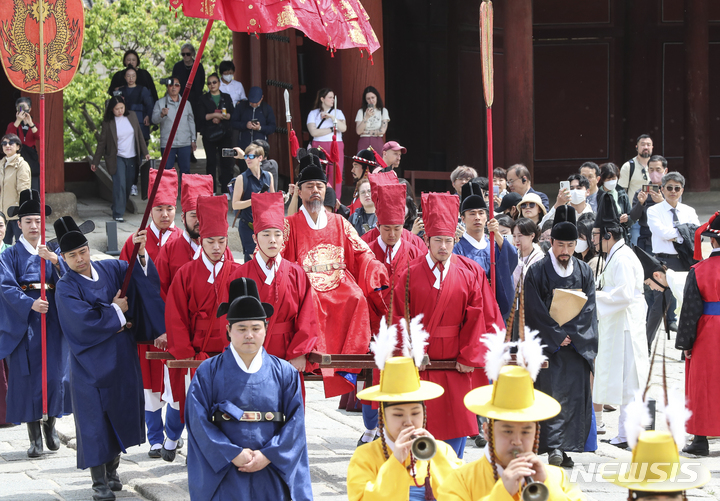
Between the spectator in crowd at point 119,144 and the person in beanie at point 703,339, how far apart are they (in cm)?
782

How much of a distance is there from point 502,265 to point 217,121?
6.82 m

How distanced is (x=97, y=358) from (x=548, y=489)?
3.29 m

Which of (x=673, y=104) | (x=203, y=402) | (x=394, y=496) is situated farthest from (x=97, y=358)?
(x=673, y=104)

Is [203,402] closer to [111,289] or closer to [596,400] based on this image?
[111,289]

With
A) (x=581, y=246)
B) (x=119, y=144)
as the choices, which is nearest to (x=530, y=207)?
(x=581, y=246)

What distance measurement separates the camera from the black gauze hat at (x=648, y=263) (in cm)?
734

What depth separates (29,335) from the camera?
22.8 ft

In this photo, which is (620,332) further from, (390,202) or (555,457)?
(390,202)

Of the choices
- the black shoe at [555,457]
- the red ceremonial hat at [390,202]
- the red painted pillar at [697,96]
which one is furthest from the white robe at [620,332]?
the red painted pillar at [697,96]

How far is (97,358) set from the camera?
19.0 ft

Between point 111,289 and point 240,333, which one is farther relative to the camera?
point 111,289

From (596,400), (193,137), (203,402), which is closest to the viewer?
(203,402)

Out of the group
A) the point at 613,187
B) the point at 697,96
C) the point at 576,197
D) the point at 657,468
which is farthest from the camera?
the point at 697,96

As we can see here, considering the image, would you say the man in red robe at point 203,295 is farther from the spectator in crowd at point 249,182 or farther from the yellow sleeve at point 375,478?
the spectator in crowd at point 249,182
